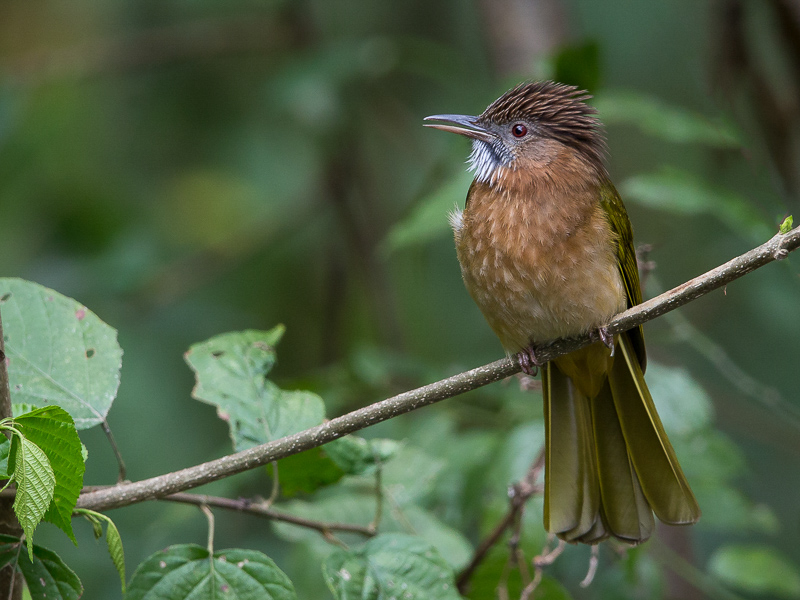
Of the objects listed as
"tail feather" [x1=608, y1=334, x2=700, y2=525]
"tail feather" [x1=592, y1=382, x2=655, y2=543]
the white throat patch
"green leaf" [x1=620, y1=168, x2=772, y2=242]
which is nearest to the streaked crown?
the white throat patch

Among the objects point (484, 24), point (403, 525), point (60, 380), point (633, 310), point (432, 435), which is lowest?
point (403, 525)

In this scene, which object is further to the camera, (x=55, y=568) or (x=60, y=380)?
(x=60, y=380)

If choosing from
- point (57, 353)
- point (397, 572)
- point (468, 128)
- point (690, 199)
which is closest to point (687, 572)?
point (690, 199)

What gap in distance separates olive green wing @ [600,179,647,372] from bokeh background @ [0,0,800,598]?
1.03 feet

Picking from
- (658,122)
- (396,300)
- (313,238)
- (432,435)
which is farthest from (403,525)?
(313,238)

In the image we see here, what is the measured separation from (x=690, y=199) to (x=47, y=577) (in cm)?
275

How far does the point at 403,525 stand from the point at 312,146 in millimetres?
3492

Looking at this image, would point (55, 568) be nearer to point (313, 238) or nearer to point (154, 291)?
point (154, 291)

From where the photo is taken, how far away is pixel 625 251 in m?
3.05

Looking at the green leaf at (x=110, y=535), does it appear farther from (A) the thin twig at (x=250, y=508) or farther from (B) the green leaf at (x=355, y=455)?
(B) the green leaf at (x=355, y=455)

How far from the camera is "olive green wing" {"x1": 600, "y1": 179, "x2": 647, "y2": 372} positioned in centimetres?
296

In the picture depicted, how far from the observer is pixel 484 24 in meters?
5.15

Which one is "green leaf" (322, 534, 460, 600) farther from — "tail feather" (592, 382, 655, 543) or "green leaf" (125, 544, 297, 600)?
"tail feather" (592, 382, 655, 543)

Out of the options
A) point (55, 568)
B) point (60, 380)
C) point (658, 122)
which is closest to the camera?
point (55, 568)
